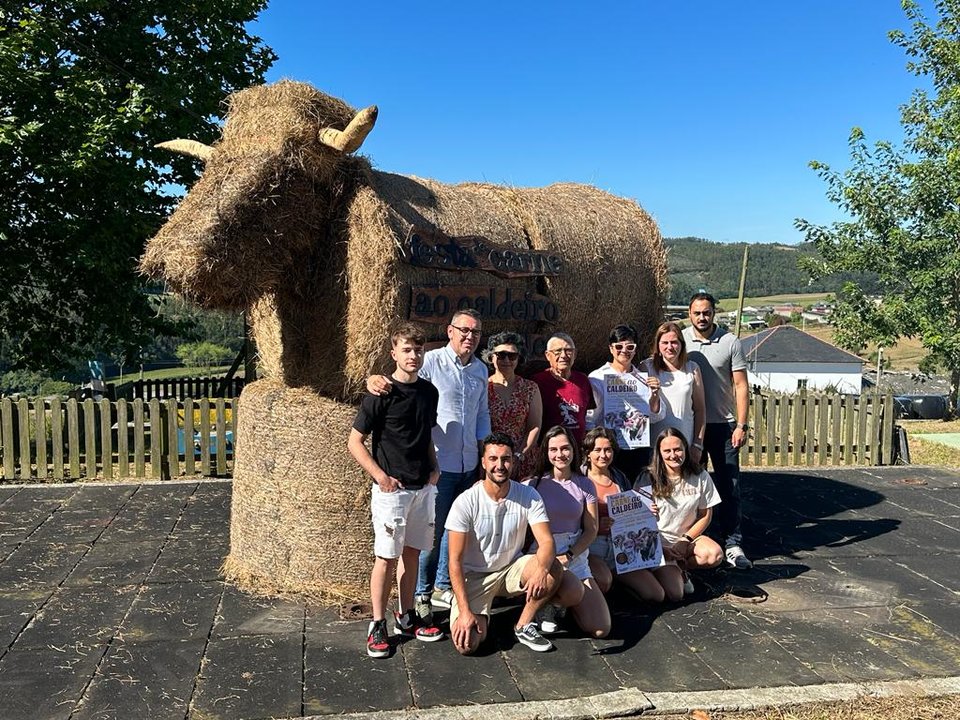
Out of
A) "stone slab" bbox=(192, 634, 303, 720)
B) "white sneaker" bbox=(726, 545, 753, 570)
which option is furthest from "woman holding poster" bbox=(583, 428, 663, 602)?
"stone slab" bbox=(192, 634, 303, 720)

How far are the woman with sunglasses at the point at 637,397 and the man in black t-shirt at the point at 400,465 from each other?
140 cm

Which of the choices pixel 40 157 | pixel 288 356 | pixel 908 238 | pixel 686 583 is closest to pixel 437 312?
pixel 288 356

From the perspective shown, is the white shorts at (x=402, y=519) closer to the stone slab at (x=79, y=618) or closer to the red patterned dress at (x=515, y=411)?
the red patterned dress at (x=515, y=411)

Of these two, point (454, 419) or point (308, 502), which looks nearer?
point (454, 419)

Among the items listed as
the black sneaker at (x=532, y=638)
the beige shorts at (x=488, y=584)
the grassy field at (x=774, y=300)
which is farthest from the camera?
the grassy field at (x=774, y=300)

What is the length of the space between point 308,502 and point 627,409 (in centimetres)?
229

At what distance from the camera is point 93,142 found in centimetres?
1022

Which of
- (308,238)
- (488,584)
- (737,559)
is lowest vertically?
(737,559)

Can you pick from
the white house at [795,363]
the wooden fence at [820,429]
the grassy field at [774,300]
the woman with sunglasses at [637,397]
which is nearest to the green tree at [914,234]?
the wooden fence at [820,429]

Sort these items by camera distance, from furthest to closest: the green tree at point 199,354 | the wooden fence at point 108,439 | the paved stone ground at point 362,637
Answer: the green tree at point 199,354, the wooden fence at point 108,439, the paved stone ground at point 362,637

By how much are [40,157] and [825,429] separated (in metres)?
11.7

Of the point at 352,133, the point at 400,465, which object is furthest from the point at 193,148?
the point at 400,465

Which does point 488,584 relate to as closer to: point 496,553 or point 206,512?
point 496,553

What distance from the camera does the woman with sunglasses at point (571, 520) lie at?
14.2ft
